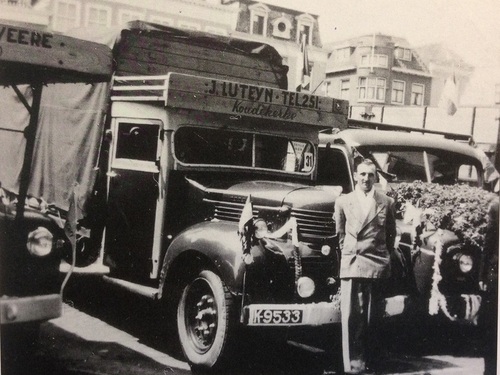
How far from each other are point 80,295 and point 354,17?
128 inches

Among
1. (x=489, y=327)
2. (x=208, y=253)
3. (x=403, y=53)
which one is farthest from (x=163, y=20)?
(x=489, y=327)

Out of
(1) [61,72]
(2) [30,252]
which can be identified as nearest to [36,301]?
(2) [30,252]

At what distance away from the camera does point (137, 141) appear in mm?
4480

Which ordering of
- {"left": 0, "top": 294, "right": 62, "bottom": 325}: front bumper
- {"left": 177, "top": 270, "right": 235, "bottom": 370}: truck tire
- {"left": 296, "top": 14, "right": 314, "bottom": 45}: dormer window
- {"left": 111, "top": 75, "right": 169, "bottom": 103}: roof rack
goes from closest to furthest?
1. {"left": 0, "top": 294, "right": 62, "bottom": 325}: front bumper
2. {"left": 177, "top": 270, "right": 235, "bottom": 370}: truck tire
3. {"left": 111, "top": 75, "right": 169, "bottom": 103}: roof rack
4. {"left": 296, "top": 14, "right": 314, "bottom": 45}: dormer window

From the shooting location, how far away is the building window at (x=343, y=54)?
18.0 ft

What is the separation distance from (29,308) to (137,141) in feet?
5.82

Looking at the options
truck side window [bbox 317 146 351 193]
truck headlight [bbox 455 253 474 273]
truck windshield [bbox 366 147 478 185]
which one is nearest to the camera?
truck headlight [bbox 455 253 474 273]

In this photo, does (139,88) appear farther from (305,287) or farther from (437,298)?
(437,298)

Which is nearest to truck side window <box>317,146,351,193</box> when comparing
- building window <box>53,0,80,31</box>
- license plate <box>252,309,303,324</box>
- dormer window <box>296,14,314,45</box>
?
dormer window <box>296,14,314,45</box>

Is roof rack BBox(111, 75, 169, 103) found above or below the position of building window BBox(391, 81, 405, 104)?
below

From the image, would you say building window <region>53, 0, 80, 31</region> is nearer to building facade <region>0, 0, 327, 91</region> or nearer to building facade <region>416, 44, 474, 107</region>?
building facade <region>0, 0, 327, 91</region>

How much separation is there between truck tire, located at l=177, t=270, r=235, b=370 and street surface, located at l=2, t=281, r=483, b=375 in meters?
0.15

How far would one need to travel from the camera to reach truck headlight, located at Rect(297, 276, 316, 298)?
3605 millimetres

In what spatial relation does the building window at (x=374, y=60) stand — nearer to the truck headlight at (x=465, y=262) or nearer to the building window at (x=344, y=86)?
the building window at (x=344, y=86)
